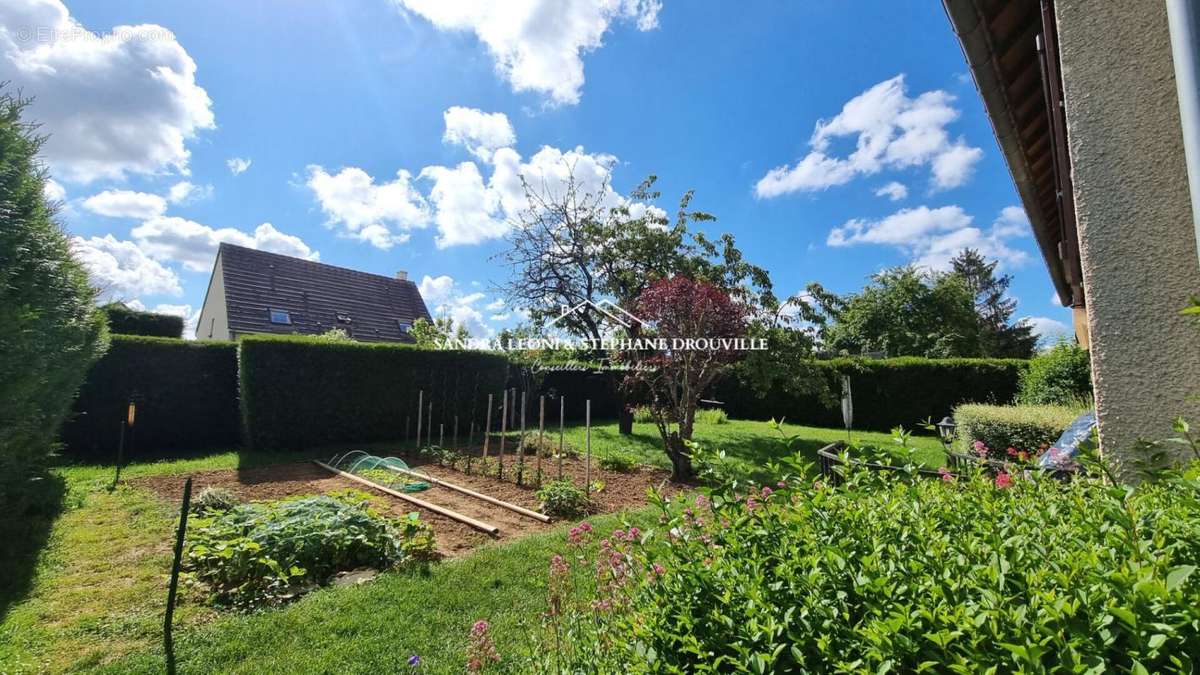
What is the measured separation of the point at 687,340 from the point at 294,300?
627 inches

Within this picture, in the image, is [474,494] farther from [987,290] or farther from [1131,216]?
[987,290]

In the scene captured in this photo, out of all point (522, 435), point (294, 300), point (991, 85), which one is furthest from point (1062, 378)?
A: point (294, 300)

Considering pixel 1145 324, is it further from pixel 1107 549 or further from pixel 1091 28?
pixel 1107 549

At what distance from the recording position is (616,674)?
131 centimetres

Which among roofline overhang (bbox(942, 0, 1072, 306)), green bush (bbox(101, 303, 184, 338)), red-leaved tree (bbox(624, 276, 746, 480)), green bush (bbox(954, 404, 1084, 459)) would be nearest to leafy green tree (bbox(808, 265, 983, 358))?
green bush (bbox(954, 404, 1084, 459))

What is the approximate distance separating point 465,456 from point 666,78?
733 cm

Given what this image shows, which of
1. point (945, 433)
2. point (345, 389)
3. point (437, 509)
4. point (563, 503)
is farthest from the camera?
point (345, 389)

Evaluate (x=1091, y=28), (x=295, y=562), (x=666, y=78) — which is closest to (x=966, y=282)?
(x=666, y=78)

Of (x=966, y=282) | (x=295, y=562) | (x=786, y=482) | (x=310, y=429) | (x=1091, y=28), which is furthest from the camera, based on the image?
(x=966, y=282)

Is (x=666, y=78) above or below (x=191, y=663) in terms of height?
above

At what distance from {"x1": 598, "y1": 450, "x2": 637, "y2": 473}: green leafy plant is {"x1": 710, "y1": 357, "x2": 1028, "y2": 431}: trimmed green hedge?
17.0 ft

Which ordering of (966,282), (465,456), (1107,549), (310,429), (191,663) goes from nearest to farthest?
(1107,549)
(191,663)
(465,456)
(310,429)
(966,282)

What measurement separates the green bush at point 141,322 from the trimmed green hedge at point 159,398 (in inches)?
122

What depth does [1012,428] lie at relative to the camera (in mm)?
6277
